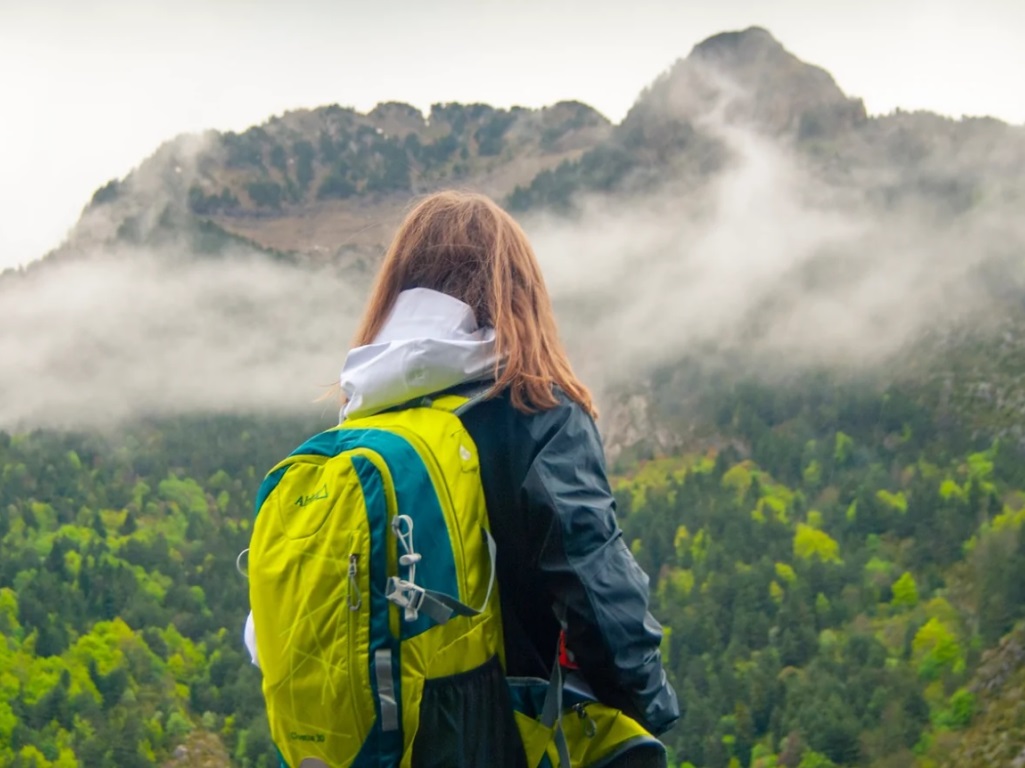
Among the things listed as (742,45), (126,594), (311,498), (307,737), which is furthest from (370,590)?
(742,45)

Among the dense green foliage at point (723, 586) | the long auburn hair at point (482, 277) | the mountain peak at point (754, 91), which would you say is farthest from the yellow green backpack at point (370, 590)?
the mountain peak at point (754, 91)

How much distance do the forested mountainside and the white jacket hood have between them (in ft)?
4.56

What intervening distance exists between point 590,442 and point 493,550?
399mm

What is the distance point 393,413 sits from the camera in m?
3.35

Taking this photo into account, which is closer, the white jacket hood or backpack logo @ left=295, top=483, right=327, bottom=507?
backpack logo @ left=295, top=483, right=327, bottom=507

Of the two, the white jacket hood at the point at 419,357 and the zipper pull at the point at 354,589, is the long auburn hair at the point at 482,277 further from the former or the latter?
the zipper pull at the point at 354,589

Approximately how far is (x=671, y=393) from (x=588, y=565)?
109 meters

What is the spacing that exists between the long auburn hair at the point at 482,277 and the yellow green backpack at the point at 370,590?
1.24 feet

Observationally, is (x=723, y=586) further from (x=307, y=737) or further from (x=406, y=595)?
(x=406, y=595)

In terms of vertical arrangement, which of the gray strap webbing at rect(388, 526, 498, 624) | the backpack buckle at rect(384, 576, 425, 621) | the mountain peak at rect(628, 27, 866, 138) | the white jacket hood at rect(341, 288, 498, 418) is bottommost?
the gray strap webbing at rect(388, 526, 498, 624)

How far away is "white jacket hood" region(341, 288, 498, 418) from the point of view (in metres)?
3.30

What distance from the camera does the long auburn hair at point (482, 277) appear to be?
11.3 ft

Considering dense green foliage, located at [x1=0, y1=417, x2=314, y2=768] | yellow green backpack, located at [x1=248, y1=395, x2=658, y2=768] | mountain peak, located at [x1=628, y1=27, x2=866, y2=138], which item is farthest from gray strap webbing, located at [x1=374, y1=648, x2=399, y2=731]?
mountain peak, located at [x1=628, y1=27, x2=866, y2=138]

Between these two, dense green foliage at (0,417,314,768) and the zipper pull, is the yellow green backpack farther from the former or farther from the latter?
dense green foliage at (0,417,314,768)
